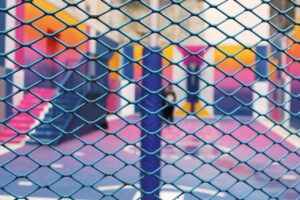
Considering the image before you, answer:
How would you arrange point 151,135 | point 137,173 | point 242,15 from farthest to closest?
1. point 137,173
2. point 242,15
3. point 151,135

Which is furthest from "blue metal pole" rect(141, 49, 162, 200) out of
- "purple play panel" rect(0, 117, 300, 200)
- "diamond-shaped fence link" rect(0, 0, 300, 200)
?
"purple play panel" rect(0, 117, 300, 200)

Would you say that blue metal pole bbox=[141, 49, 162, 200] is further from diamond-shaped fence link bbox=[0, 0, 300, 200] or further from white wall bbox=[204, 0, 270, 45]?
white wall bbox=[204, 0, 270, 45]

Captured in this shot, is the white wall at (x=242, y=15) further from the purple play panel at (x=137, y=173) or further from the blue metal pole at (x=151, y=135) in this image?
the purple play panel at (x=137, y=173)

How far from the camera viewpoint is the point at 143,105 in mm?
1257

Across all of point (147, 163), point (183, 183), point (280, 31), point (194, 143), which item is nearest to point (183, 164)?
point (183, 183)

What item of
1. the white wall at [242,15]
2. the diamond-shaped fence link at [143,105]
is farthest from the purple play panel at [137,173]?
the white wall at [242,15]

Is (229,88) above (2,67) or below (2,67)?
above

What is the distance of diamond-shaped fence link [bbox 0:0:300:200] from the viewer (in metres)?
0.89

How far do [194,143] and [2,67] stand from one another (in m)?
2.65

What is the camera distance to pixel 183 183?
2.66 metres

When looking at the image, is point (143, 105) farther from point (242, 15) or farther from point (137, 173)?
point (137, 173)

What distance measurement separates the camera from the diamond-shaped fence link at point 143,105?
890mm

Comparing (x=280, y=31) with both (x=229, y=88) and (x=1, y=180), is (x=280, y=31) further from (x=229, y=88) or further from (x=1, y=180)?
(x=229, y=88)

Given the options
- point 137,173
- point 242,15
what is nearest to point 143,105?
point 242,15
